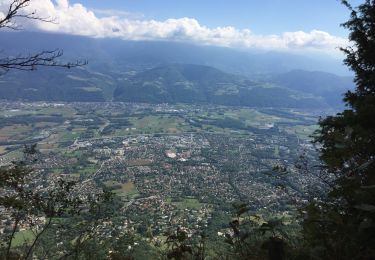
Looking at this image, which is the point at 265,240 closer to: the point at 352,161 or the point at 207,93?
the point at 352,161

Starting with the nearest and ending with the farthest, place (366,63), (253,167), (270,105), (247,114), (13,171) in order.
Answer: (13,171) → (366,63) → (253,167) → (247,114) → (270,105)

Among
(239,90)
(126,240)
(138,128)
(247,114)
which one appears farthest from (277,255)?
(239,90)

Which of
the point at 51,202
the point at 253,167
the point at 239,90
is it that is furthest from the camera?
the point at 239,90

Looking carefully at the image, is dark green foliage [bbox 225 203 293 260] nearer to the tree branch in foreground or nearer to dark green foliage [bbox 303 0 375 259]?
dark green foliage [bbox 303 0 375 259]

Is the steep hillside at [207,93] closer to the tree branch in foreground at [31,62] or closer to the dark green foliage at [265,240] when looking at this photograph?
the tree branch in foreground at [31,62]

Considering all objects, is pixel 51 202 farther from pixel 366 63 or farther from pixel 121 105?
pixel 121 105

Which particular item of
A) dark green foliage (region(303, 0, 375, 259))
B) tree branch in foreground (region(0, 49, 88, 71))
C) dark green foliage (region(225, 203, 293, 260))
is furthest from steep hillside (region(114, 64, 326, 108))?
dark green foliage (region(225, 203, 293, 260))

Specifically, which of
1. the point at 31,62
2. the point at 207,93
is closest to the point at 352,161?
the point at 31,62

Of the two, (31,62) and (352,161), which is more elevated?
(31,62)
